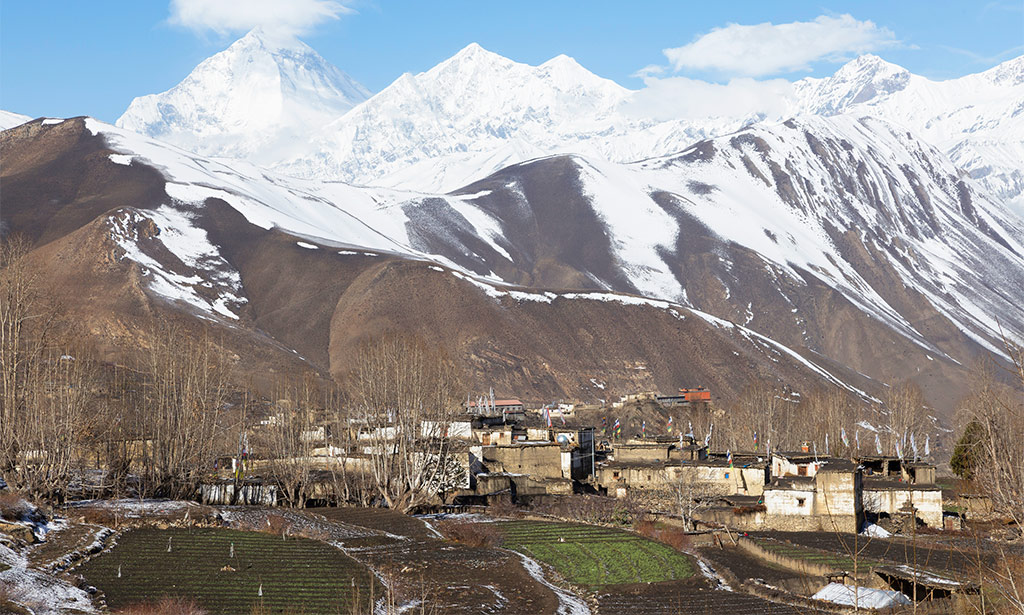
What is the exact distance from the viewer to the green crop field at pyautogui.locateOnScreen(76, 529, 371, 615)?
119ft

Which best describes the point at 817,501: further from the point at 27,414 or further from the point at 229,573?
the point at 27,414

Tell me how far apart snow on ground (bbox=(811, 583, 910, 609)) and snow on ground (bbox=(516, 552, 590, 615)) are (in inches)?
318

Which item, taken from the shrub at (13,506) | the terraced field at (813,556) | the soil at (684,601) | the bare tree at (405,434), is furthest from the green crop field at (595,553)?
the shrub at (13,506)

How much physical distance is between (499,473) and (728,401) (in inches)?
4238

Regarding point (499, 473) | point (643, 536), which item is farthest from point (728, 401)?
point (643, 536)

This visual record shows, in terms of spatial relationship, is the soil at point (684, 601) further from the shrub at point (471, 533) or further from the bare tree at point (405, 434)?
the bare tree at point (405, 434)

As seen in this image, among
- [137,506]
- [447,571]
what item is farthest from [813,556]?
[137,506]

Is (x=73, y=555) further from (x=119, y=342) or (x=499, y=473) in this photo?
(x=119, y=342)

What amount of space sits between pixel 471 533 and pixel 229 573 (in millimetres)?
16671

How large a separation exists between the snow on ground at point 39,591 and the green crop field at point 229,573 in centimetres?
122

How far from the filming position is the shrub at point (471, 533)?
54156 mm

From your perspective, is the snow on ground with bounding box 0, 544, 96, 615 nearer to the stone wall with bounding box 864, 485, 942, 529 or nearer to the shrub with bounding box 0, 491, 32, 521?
the shrub with bounding box 0, 491, 32, 521

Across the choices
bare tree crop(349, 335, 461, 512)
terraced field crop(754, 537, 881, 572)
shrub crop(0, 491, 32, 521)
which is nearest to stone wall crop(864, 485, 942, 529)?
terraced field crop(754, 537, 881, 572)

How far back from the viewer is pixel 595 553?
5238 cm
